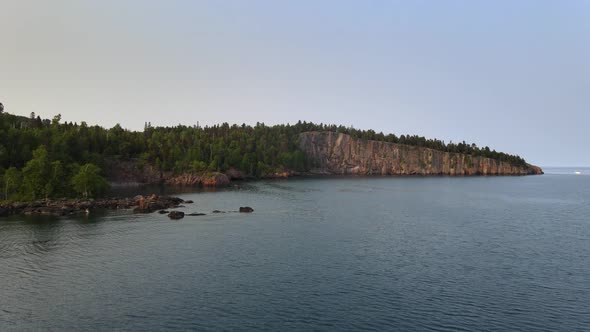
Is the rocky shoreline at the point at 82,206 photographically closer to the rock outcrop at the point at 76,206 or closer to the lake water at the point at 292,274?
the rock outcrop at the point at 76,206

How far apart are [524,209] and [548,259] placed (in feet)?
177

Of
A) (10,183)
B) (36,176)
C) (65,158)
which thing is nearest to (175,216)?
(36,176)

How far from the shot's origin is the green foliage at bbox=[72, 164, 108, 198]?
99.3m

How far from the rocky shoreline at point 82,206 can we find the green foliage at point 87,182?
6.21 metres

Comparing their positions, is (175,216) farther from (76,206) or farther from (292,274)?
(292,274)

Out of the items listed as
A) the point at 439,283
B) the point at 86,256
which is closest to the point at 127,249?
the point at 86,256

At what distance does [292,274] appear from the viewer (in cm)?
4188

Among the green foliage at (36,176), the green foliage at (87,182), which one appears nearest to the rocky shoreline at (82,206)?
the green foliage at (36,176)

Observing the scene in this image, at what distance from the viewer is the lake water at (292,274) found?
31.0 metres

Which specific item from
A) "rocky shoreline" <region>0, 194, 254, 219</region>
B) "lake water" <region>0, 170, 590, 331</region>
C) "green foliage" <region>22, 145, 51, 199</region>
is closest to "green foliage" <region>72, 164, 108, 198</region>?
"rocky shoreline" <region>0, 194, 254, 219</region>

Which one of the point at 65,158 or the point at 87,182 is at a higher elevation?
the point at 65,158

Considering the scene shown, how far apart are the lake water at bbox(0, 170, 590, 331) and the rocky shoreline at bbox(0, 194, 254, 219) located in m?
7.59

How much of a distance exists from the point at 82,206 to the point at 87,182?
13.7 m

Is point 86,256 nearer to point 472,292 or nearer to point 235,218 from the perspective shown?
point 235,218
